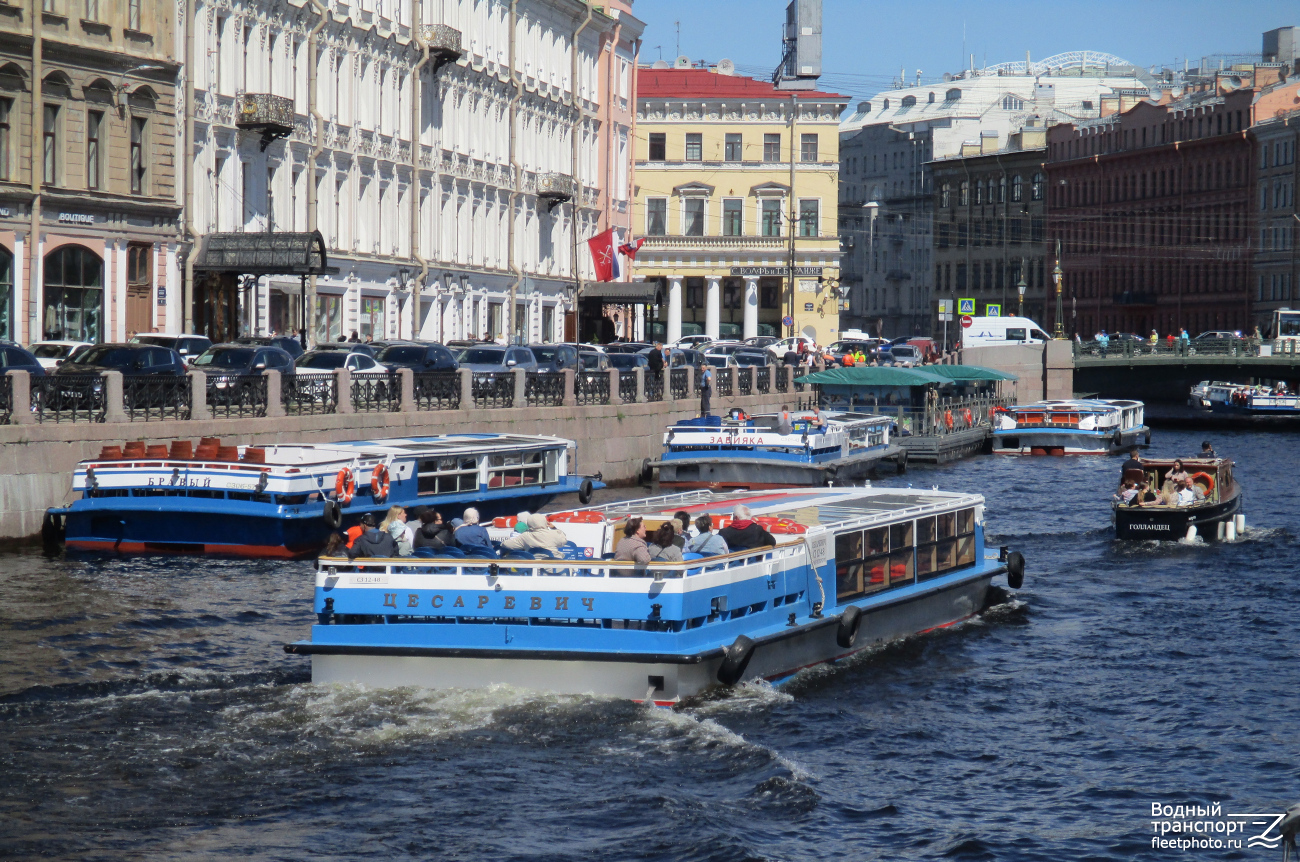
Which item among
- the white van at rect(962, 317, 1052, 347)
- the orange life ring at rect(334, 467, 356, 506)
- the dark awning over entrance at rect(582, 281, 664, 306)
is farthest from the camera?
the white van at rect(962, 317, 1052, 347)

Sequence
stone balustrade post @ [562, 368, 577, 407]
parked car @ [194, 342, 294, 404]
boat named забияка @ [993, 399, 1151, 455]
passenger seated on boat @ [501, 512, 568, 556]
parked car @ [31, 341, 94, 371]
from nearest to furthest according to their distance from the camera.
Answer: passenger seated on boat @ [501, 512, 568, 556], parked car @ [194, 342, 294, 404], parked car @ [31, 341, 94, 371], stone balustrade post @ [562, 368, 577, 407], boat named забияка @ [993, 399, 1151, 455]

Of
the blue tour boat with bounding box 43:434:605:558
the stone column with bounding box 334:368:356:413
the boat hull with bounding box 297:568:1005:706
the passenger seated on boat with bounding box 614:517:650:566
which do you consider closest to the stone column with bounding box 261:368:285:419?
the stone column with bounding box 334:368:356:413

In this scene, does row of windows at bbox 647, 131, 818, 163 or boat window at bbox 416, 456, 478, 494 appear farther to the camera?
row of windows at bbox 647, 131, 818, 163

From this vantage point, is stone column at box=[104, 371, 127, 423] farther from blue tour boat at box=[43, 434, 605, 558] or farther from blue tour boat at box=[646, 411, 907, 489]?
blue tour boat at box=[646, 411, 907, 489]

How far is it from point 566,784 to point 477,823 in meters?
1.18

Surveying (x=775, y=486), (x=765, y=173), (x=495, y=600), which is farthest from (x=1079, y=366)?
(x=495, y=600)

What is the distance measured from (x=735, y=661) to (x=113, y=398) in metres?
15.6

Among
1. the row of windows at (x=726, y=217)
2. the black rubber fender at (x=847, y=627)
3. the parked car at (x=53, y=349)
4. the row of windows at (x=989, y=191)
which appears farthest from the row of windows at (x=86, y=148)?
the row of windows at (x=989, y=191)

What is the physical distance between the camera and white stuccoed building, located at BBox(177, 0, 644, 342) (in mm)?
48719

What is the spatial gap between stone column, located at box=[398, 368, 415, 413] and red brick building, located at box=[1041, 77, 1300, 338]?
76.5m

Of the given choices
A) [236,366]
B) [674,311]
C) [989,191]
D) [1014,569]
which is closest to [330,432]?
[236,366]

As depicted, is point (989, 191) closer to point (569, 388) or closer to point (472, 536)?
point (569, 388)

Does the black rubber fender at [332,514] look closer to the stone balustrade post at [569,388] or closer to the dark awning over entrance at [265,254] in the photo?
the stone balustrade post at [569,388]

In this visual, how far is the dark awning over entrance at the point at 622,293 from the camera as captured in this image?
255ft
